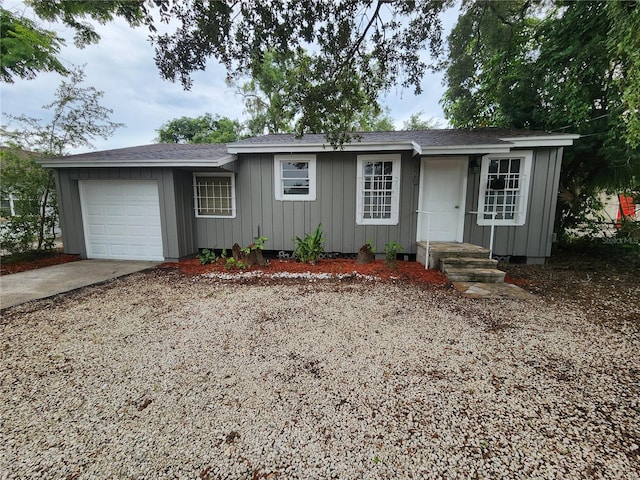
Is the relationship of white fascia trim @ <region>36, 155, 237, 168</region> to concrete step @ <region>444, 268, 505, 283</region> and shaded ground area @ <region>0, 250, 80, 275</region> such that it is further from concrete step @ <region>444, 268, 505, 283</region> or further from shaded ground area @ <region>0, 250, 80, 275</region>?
concrete step @ <region>444, 268, 505, 283</region>

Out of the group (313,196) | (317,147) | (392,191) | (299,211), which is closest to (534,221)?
(392,191)

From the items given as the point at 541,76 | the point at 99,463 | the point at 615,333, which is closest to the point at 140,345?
the point at 99,463

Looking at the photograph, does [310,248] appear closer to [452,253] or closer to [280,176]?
[280,176]

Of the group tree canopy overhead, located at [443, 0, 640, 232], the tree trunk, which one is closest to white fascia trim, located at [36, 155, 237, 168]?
the tree trunk

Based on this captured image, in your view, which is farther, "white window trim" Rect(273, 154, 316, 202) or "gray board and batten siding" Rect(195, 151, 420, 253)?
"white window trim" Rect(273, 154, 316, 202)

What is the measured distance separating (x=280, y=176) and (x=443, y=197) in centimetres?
371

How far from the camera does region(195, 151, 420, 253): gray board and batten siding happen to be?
591 centimetres

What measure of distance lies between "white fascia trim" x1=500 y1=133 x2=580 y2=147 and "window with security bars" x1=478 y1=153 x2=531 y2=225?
1.01ft

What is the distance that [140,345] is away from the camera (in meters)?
2.62

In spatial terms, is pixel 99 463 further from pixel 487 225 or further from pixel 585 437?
pixel 487 225

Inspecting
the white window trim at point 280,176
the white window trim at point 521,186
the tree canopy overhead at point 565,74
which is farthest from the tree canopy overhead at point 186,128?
the white window trim at point 521,186

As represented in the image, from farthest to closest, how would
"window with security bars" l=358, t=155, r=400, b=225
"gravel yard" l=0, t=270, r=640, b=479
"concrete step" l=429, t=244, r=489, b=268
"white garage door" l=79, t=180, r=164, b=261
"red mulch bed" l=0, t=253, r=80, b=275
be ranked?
"white garage door" l=79, t=180, r=164, b=261 → "window with security bars" l=358, t=155, r=400, b=225 → "red mulch bed" l=0, t=253, r=80, b=275 → "concrete step" l=429, t=244, r=489, b=268 → "gravel yard" l=0, t=270, r=640, b=479

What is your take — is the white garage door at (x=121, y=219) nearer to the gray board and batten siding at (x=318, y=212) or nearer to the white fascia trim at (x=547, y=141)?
the gray board and batten siding at (x=318, y=212)

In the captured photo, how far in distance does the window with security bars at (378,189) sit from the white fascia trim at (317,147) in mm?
317
